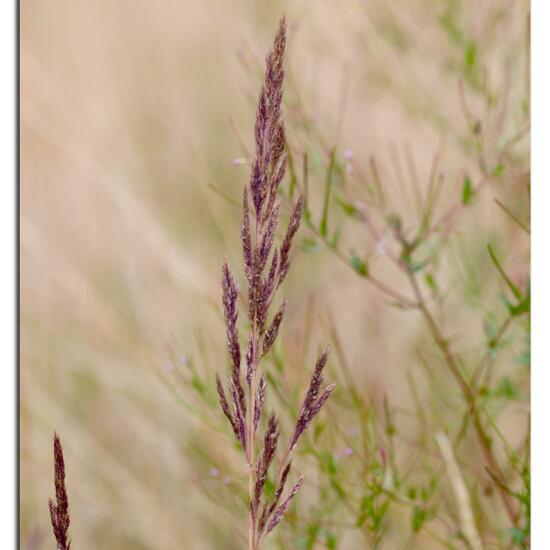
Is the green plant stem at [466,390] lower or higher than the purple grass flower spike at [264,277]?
higher

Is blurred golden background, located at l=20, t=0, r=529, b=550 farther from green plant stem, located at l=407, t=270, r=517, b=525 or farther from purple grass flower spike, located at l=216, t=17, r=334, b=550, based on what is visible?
purple grass flower spike, located at l=216, t=17, r=334, b=550

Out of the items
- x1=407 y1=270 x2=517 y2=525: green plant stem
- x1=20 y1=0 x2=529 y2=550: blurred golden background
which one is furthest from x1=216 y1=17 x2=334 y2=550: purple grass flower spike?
x1=20 y1=0 x2=529 y2=550: blurred golden background

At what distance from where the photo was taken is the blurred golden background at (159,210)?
1.20m

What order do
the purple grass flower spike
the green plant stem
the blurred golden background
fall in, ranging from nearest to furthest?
the purple grass flower spike, the green plant stem, the blurred golden background

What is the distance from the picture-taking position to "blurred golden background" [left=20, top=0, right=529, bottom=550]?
3.93 ft

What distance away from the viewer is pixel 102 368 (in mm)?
1279

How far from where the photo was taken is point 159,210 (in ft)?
4.64

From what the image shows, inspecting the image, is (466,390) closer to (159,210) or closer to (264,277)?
(264,277)

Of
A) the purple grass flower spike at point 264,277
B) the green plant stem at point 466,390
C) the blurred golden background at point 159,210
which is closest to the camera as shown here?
the purple grass flower spike at point 264,277

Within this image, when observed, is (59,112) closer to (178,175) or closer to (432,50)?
(178,175)

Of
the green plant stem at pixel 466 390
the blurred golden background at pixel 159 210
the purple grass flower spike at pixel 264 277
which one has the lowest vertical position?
the purple grass flower spike at pixel 264 277

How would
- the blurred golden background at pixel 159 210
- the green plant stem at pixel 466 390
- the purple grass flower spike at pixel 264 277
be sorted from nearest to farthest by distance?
the purple grass flower spike at pixel 264 277
the green plant stem at pixel 466 390
the blurred golden background at pixel 159 210

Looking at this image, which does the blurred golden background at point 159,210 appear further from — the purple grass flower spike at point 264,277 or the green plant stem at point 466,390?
the purple grass flower spike at point 264,277

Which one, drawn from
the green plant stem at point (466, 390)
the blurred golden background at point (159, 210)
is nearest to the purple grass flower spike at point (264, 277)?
the green plant stem at point (466, 390)
